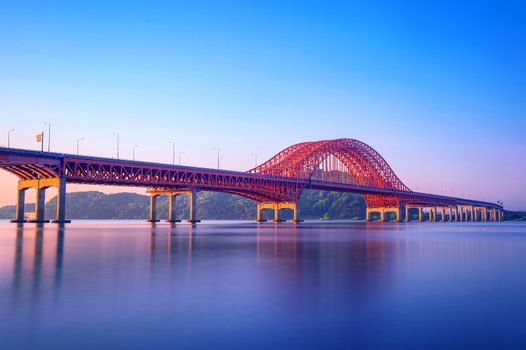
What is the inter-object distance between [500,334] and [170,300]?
659cm

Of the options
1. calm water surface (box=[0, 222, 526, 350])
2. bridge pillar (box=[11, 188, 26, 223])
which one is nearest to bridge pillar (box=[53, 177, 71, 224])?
bridge pillar (box=[11, 188, 26, 223])

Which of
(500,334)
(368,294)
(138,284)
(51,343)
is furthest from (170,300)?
(500,334)

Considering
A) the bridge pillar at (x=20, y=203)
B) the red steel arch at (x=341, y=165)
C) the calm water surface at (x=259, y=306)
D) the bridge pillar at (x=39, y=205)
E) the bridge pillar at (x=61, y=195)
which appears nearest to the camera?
the calm water surface at (x=259, y=306)

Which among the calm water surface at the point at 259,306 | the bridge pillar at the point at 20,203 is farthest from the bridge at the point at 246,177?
the calm water surface at the point at 259,306

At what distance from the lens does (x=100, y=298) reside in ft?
36.2

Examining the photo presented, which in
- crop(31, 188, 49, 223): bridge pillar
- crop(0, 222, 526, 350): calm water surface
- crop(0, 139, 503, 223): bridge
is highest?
crop(0, 139, 503, 223): bridge

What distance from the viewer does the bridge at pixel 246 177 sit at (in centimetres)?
7775

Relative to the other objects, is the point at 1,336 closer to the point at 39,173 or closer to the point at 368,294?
the point at 368,294

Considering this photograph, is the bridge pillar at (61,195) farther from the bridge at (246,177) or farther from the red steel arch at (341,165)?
the red steel arch at (341,165)

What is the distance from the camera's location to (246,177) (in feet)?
379

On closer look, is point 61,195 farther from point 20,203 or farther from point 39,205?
point 20,203

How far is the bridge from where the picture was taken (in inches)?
3061

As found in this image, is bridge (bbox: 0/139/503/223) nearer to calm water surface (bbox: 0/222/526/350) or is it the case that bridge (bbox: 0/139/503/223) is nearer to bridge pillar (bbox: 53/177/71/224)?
bridge pillar (bbox: 53/177/71/224)

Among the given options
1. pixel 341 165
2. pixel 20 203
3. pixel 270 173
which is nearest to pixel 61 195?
pixel 20 203
